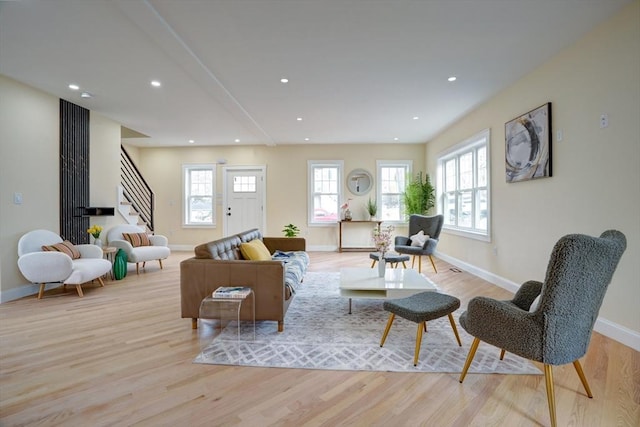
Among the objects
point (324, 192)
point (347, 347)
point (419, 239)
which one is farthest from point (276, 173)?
point (347, 347)

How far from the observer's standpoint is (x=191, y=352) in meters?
2.28

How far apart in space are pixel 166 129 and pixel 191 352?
5.00 meters

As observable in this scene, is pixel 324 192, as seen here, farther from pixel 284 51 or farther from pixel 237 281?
pixel 237 281

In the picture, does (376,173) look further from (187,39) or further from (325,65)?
(187,39)

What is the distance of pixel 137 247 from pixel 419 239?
16.1 ft

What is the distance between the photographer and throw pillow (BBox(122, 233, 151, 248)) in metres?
5.10

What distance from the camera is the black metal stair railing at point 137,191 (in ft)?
20.7

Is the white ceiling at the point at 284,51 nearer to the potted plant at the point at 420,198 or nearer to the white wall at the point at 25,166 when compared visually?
the white wall at the point at 25,166

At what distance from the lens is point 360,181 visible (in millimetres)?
7301

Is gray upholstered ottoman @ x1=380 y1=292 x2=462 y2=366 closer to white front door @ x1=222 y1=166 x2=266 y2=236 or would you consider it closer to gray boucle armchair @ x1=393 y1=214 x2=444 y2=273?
gray boucle armchair @ x1=393 y1=214 x2=444 y2=273

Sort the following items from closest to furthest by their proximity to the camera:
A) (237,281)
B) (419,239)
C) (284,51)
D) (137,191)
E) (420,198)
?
(237,281) < (284,51) < (419,239) < (420,198) < (137,191)

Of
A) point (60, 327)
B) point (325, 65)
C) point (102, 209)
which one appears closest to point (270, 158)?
point (102, 209)

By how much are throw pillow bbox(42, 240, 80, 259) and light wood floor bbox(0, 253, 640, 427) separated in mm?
1511

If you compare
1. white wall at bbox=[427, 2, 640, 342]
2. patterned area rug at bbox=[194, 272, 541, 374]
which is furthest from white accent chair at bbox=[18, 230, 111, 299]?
white wall at bbox=[427, 2, 640, 342]
